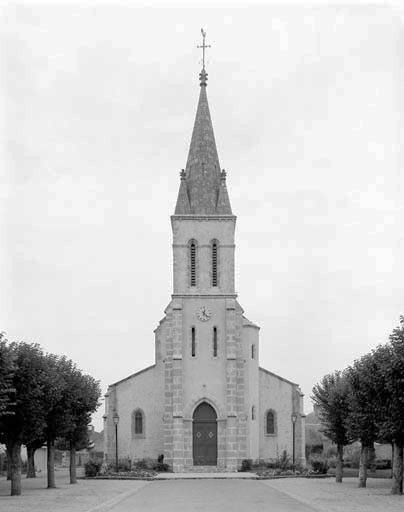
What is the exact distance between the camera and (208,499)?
32500 millimetres

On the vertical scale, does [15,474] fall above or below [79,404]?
below

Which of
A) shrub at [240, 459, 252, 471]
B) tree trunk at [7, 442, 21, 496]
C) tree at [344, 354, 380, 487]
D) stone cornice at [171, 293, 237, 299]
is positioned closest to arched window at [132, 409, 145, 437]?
shrub at [240, 459, 252, 471]

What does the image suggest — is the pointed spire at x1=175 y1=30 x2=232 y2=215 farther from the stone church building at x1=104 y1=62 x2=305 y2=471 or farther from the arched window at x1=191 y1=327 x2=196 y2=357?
the arched window at x1=191 y1=327 x2=196 y2=357

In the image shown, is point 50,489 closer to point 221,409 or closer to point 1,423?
point 1,423

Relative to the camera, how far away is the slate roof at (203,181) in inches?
2554

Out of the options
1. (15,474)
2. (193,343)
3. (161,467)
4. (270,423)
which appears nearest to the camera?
(15,474)

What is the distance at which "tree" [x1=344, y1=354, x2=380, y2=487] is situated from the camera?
36.7 m

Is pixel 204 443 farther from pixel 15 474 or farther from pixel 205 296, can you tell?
pixel 15 474

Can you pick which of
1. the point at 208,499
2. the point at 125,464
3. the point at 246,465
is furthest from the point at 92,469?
the point at 208,499

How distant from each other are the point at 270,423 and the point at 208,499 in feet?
112

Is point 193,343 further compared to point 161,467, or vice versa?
point 193,343

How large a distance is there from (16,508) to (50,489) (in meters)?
12.8

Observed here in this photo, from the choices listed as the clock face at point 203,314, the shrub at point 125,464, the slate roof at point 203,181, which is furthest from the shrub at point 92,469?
the slate roof at point 203,181

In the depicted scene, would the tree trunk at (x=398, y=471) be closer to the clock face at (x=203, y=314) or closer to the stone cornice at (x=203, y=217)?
the clock face at (x=203, y=314)
